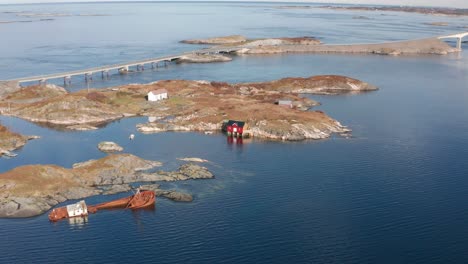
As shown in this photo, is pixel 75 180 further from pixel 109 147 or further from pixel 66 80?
pixel 66 80

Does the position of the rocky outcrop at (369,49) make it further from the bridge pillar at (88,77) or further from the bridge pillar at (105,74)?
the bridge pillar at (88,77)

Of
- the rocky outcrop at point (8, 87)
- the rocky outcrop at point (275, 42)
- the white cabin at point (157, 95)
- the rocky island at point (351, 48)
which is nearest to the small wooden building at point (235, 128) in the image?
the white cabin at point (157, 95)

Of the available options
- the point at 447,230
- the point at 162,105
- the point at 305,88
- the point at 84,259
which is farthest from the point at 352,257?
the point at 305,88

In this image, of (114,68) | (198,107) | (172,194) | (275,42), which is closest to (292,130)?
(198,107)

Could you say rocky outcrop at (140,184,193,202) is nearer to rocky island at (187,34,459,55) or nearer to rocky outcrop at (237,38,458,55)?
rocky island at (187,34,459,55)

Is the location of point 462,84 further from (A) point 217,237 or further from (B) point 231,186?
(A) point 217,237
